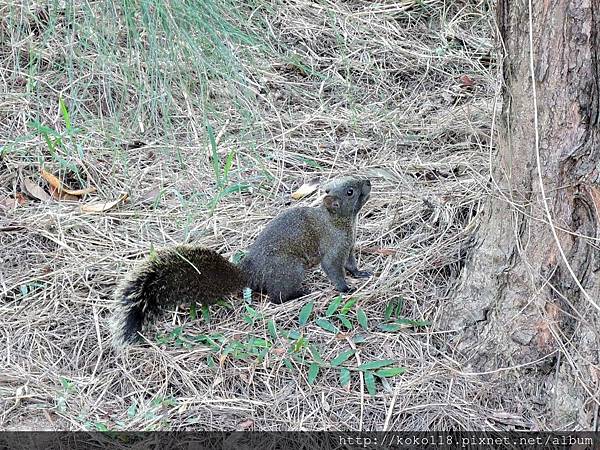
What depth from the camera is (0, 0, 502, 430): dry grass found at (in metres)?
2.67

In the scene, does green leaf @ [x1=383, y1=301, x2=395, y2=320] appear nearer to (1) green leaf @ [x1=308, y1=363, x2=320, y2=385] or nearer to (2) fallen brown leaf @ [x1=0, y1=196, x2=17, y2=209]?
(1) green leaf @ [x1=308, y1=363, x2=320, y2=385]

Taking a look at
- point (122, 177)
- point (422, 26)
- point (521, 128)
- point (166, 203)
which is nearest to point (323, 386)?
point (521, 128)

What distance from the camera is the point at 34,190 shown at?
151 inches

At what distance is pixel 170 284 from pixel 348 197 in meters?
0.86

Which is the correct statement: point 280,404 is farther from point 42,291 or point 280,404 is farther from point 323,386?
point 42,291

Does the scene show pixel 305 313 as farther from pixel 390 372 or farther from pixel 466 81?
pixel 466 81

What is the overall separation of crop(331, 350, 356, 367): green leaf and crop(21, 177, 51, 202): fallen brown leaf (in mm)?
1726

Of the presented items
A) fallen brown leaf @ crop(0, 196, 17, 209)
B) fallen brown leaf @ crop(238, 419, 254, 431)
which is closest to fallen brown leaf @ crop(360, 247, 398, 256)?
fallen brown leaf @ crop(238, 419, 254, 431)

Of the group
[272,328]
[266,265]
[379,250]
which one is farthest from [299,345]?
[379,250]

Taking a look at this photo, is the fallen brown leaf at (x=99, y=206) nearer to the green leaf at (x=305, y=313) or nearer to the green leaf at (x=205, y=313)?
the green leaf at (x=205, y=313)

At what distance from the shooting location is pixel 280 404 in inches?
106

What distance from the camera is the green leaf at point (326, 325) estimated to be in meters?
2.98

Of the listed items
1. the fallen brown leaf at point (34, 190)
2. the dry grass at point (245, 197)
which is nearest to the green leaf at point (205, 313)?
the dry grass at point (245, 197)

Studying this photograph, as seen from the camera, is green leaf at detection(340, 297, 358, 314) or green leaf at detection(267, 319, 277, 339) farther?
green leaf at detection(340, 297, 358, 314)
